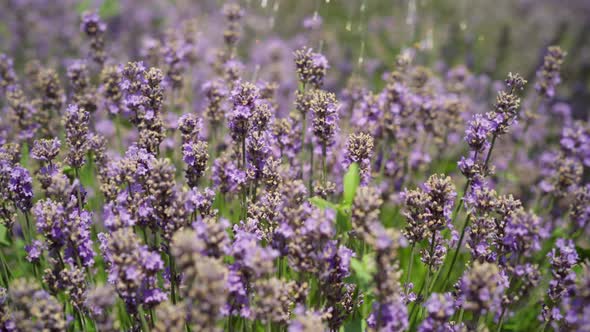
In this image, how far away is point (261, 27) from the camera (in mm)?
11047

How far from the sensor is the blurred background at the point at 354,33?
28.3 ft

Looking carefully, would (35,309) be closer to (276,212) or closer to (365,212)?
(276,212)

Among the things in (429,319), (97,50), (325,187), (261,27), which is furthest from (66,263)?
(261,27)

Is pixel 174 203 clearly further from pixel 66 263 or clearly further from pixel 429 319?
pixel 429 319

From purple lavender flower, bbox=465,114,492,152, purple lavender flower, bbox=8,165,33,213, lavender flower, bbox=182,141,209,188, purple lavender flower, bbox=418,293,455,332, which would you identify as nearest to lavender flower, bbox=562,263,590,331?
purple lavender flower, bbox=418,293,455,332

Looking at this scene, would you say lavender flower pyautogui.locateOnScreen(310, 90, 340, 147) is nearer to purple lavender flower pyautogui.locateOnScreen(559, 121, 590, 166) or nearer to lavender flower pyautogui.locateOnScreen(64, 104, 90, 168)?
lavender flower pyautogui.locateOnScreen(64, 104, 90, 168)

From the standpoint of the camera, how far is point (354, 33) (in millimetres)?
10250

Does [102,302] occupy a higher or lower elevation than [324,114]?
lower

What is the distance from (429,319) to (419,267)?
1435 millimetres

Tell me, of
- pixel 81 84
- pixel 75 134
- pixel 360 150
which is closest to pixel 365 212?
pixel 360 150

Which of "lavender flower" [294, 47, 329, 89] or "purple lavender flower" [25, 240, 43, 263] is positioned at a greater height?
"lavender flower" [294, 47, 329, 89]

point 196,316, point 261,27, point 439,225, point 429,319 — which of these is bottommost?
point 196,316

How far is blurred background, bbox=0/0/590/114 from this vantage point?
8.64m

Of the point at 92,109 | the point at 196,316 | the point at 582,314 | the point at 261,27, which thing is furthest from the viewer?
the point at 261,27
